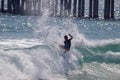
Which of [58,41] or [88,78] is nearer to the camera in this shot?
[88,78]

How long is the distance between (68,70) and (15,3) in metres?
42.9

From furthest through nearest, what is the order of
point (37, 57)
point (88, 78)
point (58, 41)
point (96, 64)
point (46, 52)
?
point (58, 41)
point (96, 64)
point (46, 52)
point (37, 57)
point (88, 78)

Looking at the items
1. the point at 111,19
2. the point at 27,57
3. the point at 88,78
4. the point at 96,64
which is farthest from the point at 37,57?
the point at 111,19

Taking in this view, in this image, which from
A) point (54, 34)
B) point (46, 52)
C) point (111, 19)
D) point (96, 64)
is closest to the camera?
point (46, 52)

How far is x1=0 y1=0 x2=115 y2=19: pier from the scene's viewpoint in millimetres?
55031

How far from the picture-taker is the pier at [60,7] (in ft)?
181

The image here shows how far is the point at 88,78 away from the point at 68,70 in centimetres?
160

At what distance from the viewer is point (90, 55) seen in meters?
21.3

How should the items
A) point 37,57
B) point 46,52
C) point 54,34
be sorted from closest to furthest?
point 37,57
point 46,52
point 54,34

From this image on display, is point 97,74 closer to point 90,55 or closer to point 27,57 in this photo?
point 27,57

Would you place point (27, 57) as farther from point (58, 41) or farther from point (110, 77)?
point (58, 41)

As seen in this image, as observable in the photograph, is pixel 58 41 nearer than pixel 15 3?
Yes

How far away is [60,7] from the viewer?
59125 millimetres

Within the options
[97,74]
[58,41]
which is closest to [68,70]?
[97,74]
